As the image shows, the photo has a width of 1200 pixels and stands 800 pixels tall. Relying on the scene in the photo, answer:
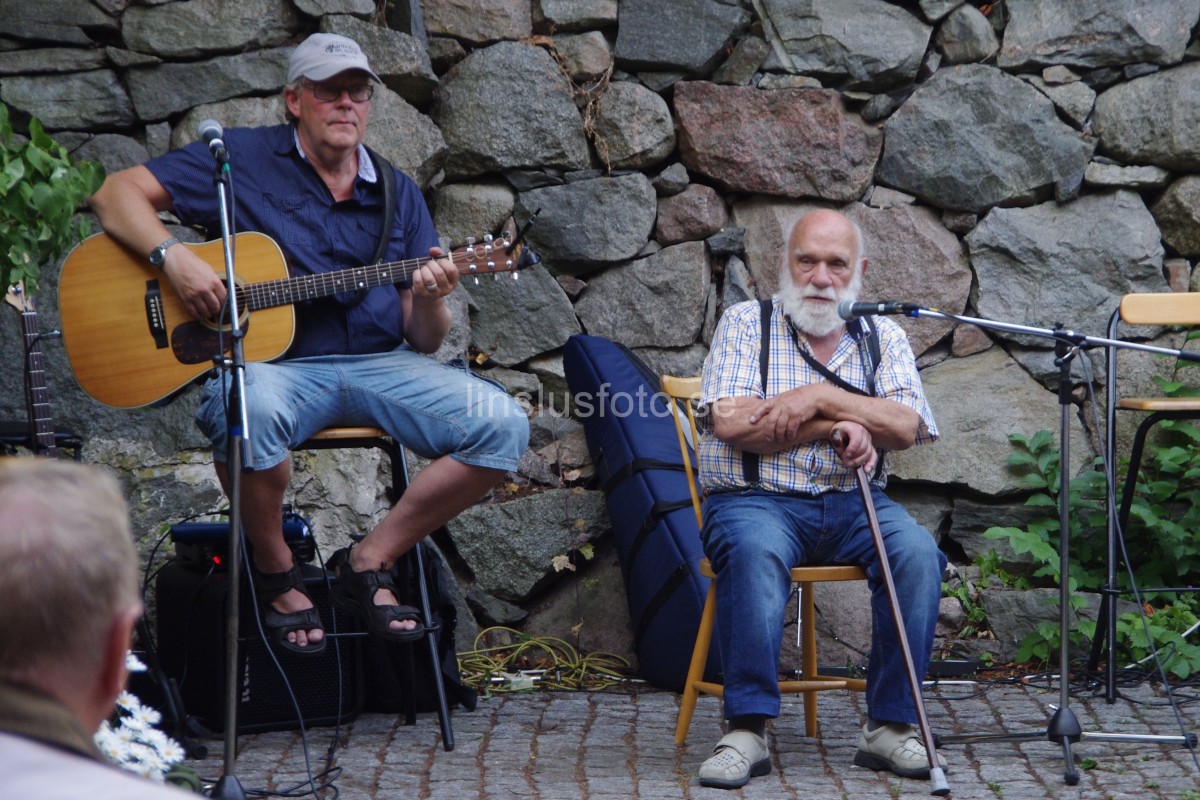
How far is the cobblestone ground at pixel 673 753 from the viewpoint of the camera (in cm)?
278

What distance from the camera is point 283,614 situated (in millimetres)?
3057

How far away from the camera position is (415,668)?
11.1 ft

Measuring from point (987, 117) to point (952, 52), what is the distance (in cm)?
25

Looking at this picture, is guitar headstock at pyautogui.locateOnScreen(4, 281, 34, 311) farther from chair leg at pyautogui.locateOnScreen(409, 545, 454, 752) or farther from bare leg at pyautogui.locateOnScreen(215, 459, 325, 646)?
chair leg at pyautogui.locateOnScreen(409, 545, 454, 752)

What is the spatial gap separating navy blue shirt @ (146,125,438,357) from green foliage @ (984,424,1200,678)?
1.89 meters

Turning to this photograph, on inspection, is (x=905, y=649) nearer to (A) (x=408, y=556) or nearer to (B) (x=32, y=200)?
(A) (x=408, y=556)

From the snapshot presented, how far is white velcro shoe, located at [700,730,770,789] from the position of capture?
2787mm

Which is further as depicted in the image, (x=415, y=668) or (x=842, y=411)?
(x=415, y=668)

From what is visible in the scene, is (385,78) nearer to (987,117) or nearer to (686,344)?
(686,344)

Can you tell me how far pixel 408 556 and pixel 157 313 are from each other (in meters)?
0.86

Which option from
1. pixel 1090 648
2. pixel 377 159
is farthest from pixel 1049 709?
pixel 377 159

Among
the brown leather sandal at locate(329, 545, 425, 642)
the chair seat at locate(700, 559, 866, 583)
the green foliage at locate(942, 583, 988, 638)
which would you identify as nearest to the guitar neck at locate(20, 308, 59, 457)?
the brown leather sandal at locate(329, 545, 425, 642)

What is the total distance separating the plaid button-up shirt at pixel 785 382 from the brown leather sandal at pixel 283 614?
1.00m

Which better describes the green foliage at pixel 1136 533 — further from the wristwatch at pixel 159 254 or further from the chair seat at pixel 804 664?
the wristwatch at pixel 159 254
